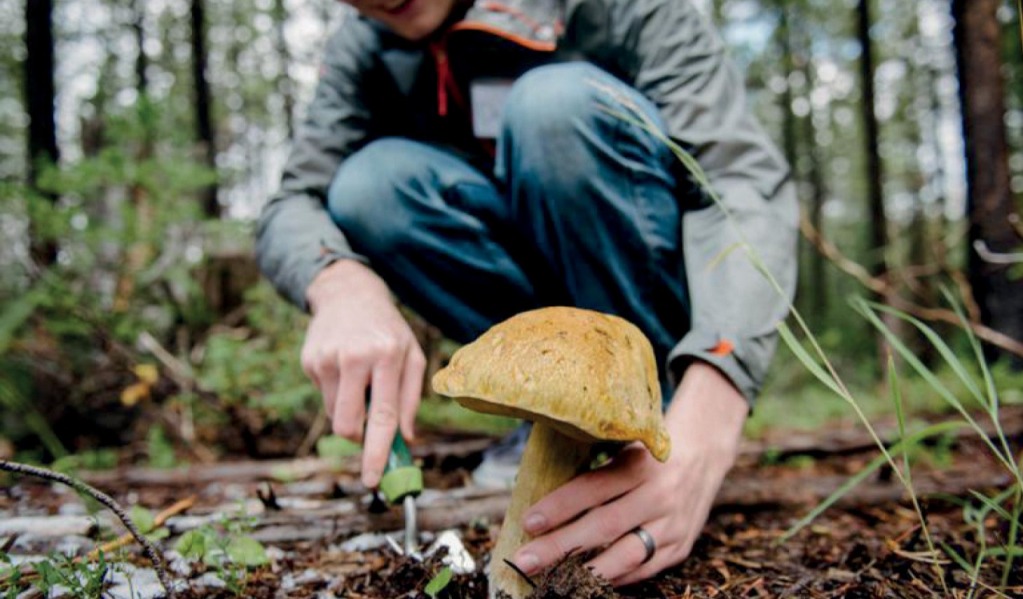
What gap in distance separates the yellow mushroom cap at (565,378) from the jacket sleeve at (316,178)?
3.34 ft

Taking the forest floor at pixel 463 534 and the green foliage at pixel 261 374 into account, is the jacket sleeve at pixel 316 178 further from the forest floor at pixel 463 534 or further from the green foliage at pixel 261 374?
the green foliage at pixel 261 374

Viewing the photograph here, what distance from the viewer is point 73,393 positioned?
3580mm

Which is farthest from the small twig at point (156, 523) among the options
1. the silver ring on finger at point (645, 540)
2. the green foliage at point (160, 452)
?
the green foliage at point (160, 452)

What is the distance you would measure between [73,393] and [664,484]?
3669mm

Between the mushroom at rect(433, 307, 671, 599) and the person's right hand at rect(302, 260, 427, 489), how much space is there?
362mm

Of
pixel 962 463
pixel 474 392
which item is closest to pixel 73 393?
pixel 474 392

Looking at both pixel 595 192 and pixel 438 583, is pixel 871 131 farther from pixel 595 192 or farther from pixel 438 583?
pixel 438 583

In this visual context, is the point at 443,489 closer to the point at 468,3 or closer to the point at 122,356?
the point at 468,3

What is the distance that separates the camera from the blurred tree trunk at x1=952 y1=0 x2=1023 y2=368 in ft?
15.0

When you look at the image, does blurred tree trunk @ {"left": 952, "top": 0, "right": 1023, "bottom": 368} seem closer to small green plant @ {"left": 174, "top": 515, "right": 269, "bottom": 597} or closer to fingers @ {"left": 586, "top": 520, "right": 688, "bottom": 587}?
fingers @ {"left": 586, "top": 520, "right": 688, "bottom": 587}

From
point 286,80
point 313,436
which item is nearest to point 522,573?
point 313,436

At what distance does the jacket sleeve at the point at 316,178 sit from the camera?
200cm

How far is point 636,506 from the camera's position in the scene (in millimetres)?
1264

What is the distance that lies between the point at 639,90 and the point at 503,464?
137 centimetres
